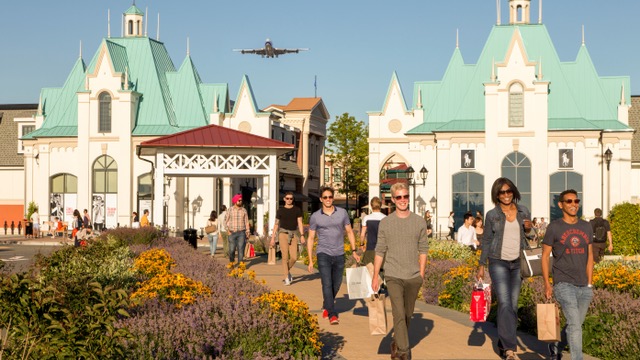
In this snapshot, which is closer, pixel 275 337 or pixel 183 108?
pixel 275 337

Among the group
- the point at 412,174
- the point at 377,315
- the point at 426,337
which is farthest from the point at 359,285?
the point at 412,174

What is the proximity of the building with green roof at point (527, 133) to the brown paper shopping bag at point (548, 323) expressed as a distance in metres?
47.3

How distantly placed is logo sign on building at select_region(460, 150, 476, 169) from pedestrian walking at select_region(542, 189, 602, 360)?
49175 millimetres

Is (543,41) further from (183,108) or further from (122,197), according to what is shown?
(122,197)

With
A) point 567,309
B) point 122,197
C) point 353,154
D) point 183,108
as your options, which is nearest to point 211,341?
point 567,309

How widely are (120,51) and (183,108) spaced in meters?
5.76

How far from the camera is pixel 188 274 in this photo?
14.2 m

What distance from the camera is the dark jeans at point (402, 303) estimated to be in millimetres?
10609

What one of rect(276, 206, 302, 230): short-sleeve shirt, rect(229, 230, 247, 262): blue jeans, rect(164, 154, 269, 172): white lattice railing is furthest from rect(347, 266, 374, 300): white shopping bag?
rect(164, 154, 269, 172): white lattice railing

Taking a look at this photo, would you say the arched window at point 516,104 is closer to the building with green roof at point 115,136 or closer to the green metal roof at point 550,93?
the green metal roof at point 550,93

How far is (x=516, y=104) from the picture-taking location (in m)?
58.5

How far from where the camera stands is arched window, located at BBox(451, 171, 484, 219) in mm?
58250

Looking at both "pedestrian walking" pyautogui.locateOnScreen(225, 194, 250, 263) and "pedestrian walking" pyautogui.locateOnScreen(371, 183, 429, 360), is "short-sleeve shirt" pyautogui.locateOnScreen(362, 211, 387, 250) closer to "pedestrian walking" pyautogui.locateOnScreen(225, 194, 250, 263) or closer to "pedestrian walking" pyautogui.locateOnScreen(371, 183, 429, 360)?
"pedestrian walking" pyautogui.locateOnScreen(371, 183, 429, 360)

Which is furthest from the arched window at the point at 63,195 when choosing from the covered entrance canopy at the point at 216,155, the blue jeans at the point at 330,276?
the blue jeans at the point at 330,276
